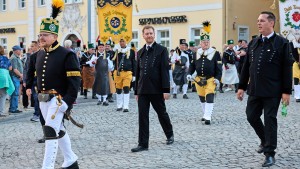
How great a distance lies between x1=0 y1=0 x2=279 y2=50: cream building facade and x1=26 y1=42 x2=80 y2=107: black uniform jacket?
17.0 meters

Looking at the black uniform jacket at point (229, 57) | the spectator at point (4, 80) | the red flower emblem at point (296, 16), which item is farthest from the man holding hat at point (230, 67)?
the spectator at point (4, 80)

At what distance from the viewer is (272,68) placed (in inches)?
275

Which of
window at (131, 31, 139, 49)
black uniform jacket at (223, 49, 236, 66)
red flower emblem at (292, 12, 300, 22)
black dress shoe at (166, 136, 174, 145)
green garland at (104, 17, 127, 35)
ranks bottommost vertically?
black dress shoe at (166, 136, 174, 145)

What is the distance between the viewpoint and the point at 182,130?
10172mm

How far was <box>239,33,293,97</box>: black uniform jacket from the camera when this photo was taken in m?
6.93

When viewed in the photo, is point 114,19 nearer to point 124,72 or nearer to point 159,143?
point 124,72

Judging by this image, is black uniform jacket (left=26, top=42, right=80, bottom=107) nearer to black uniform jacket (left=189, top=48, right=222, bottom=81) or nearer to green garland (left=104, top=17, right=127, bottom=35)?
black uniform jacket (left=189, top=48, right=222, bottom=81)

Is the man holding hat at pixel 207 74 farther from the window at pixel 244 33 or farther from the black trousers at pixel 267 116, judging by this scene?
the window at pixel 244 33

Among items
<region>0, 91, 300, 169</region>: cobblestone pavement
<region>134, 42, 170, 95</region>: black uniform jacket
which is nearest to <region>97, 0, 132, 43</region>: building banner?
<region>0, 91, 300, 169</region>: cobblestone pavement

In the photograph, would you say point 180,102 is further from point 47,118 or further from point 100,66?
point 47,118

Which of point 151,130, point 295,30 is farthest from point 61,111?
point 295,30

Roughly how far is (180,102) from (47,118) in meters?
10.4

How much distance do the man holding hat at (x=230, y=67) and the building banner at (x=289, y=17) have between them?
353 centimetres

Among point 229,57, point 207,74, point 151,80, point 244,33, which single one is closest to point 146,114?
point 151,80
